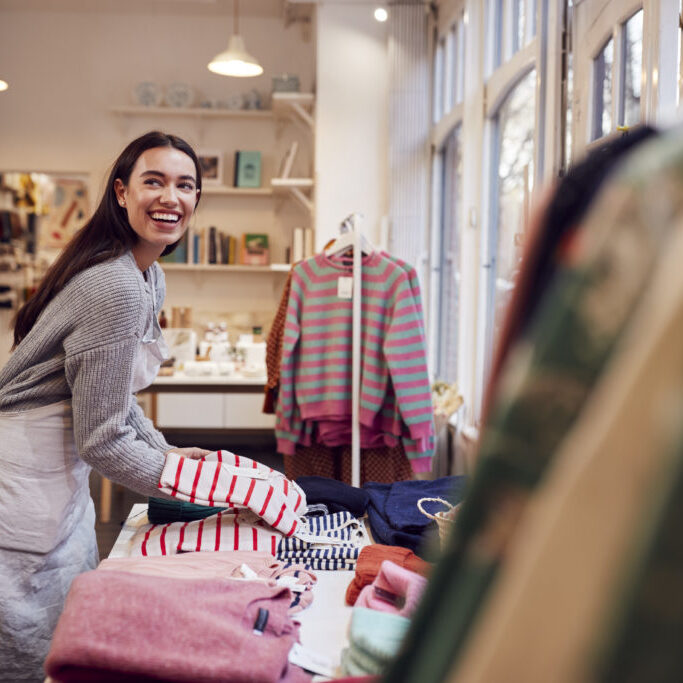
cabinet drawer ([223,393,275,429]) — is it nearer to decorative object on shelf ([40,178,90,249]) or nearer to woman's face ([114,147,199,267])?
decorative object on shelf ([40,178,90,249])

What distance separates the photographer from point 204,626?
36.3 inches

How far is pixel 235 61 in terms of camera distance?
508 centimetres

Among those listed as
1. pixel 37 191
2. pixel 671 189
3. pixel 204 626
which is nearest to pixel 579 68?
pixel 204 626

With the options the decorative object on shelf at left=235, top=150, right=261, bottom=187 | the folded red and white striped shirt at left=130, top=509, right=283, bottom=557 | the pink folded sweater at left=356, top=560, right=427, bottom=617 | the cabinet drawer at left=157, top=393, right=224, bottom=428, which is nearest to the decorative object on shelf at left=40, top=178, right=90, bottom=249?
the decorative object on shelf at left=235, top=150, right=261, bottom=187

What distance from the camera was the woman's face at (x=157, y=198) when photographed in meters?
1.75

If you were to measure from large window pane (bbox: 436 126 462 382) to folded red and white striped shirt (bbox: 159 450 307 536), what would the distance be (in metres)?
3.26

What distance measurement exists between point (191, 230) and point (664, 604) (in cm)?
649

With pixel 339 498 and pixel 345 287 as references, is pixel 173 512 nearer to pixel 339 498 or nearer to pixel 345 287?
pixel 339 498

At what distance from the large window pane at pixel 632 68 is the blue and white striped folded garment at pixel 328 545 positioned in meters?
1.38

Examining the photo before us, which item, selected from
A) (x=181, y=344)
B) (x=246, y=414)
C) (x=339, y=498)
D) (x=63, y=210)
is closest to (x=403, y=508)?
(x=339, y=498)

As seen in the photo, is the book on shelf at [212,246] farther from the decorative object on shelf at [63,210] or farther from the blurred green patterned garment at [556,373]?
the blurred green patterned garment at [556,373]

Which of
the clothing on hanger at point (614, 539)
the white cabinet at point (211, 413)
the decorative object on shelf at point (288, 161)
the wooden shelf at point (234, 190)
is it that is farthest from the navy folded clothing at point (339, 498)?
the wooden shelf at point (234, 190)

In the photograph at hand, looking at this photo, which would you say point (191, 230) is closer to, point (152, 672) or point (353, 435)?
point (353, 435)

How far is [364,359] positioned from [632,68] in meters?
1.39
